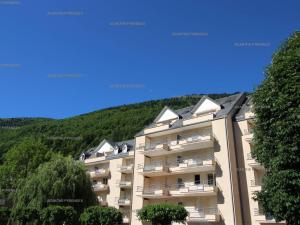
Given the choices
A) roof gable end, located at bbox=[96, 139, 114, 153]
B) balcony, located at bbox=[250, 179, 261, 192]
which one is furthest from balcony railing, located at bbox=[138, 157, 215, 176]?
roof gable end, located at bbox=[96, 139, 114, 153]

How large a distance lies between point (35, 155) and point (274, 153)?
49.8 metres

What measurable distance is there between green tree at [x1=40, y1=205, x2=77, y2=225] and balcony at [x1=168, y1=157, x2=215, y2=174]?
40.6ft

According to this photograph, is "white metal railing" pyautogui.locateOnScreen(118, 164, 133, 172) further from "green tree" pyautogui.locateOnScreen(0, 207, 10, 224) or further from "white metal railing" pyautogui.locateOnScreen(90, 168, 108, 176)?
"green tree" pyautogui.locateOnScreen(0, 207, 10, 224)

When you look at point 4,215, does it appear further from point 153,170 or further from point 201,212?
point 201,212

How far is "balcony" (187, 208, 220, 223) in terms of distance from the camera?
29938 millimetres

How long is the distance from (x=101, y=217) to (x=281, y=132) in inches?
853

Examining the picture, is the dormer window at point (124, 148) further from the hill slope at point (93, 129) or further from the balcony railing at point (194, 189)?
the hill slope at point (93, 129)

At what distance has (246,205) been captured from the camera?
29.7 metres

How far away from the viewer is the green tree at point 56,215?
33.1 m

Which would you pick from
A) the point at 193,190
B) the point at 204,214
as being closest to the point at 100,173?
the point at 193,190

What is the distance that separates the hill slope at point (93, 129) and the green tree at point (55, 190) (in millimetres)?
37508

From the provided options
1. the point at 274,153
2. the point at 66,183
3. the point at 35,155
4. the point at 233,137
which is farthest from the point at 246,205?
the point at 35,155

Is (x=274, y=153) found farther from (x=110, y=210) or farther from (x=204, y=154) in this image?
(x=110, y=210)

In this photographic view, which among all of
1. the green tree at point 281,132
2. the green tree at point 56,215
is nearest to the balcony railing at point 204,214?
the green tree at point 281,132
